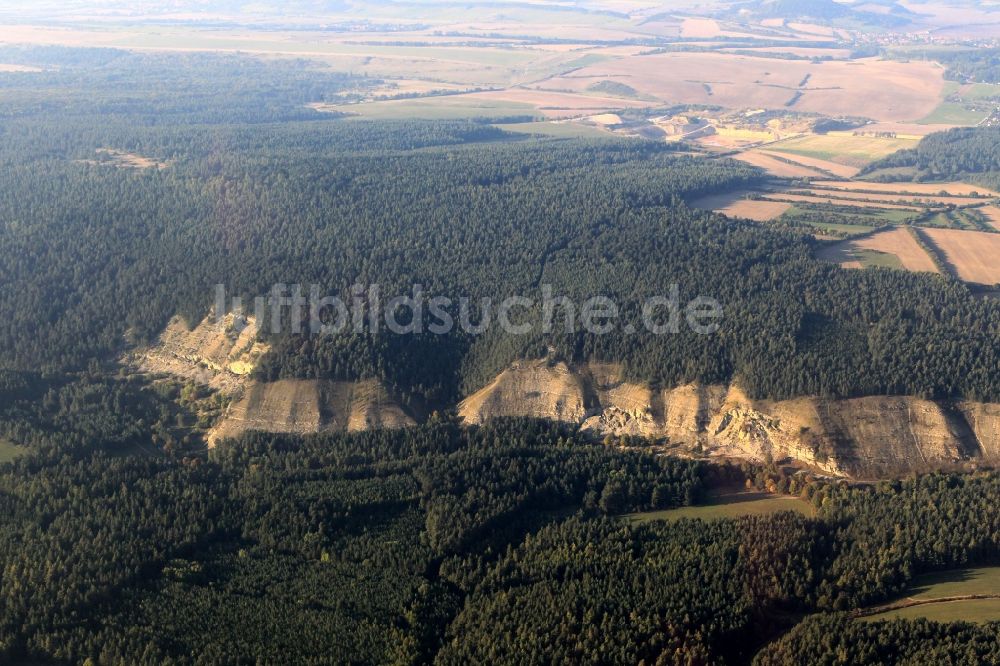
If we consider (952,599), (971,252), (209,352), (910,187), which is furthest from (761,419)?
(910,187)

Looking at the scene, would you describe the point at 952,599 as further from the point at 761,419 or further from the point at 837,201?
the point at 837,201

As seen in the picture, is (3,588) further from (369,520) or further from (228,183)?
(228,183)

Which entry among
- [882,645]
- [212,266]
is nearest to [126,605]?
[882,645]

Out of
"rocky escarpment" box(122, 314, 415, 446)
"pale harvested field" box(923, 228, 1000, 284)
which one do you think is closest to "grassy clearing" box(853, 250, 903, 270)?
"pale harvested field" box(923, 228, 1000, 284)

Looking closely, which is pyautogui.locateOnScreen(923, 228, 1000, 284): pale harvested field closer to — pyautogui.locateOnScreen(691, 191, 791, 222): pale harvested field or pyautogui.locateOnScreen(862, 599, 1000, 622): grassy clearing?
pyautogui.locateOnScreen(691, 191, 791, 222): pale harvested field

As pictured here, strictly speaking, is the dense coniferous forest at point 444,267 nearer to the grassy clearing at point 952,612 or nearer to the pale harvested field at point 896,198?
the pale harvested field at point 896,198

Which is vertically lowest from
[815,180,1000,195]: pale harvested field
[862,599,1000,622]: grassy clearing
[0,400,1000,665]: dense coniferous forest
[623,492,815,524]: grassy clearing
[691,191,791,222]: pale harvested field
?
[623,492,815,524]: grassy clearing
